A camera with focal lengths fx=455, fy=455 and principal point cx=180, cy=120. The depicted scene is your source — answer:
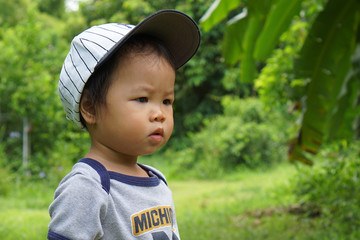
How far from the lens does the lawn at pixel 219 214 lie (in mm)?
4035

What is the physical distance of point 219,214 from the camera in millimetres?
5152

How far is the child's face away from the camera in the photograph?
134 centimetres

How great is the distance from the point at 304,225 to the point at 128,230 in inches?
130

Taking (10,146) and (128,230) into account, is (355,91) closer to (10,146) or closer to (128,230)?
(128,230)

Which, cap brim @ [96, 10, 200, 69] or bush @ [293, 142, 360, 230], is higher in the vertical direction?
cap brim @ [96, 10, 200, 69]

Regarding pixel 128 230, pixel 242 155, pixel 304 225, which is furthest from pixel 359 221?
pixel 242 155

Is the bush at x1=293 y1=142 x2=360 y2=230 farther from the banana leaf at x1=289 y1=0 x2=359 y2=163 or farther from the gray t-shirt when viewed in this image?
the gray t-shirt

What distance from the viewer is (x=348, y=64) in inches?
→ 140

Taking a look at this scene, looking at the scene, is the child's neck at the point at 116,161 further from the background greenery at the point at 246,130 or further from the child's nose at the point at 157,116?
the background greenery at the point at 246,130

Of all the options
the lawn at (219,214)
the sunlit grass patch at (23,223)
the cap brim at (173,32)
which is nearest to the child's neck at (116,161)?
the cap brim at (173,32)

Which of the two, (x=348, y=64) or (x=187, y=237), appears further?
(x=187, y=237)

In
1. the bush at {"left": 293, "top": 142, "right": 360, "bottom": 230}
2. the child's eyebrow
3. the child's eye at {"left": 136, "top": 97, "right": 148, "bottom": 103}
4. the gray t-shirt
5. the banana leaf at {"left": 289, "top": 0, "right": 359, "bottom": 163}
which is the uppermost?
the child's eyebrow

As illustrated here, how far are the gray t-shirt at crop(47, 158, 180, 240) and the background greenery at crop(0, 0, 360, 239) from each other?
2.18 m

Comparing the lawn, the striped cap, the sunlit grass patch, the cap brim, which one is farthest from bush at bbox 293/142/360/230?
the striped cap
